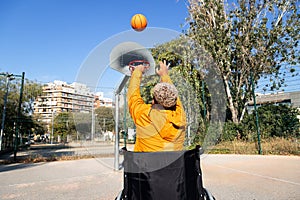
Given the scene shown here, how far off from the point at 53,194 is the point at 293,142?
8.77 m

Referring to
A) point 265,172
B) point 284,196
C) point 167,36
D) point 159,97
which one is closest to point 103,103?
point 167,36

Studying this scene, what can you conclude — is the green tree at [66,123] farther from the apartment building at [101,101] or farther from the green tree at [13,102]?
the green tree at [13,102]

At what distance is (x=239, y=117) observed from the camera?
39.0ft

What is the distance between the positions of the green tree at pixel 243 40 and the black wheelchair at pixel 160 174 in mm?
10142

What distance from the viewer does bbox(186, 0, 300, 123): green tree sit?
1095 cm

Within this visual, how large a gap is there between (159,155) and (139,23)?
177 cm

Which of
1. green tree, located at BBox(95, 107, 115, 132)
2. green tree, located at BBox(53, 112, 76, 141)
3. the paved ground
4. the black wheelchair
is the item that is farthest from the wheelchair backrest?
green tree, located at BBox(53, 112, 76, 141)

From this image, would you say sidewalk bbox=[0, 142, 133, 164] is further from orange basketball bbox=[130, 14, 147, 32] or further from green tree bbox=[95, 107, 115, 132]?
orange basketball bbox=[130, 14, 147, 32]

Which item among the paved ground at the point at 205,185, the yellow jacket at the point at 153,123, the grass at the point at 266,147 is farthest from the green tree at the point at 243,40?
the yellow jacket at the point at 153,123

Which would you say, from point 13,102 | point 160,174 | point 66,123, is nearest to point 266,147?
point 160,174

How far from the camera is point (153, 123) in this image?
1.39 meters

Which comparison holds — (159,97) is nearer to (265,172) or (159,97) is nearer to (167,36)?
(167,36)

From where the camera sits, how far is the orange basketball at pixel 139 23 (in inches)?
101

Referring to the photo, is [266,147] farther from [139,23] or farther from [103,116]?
[139,23]
